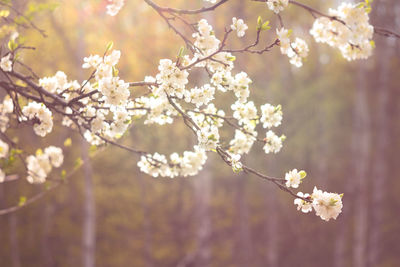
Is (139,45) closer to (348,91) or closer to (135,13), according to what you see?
(135,13)

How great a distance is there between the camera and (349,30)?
8.34 feet

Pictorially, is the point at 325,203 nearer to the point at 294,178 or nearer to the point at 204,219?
the point at 294,178

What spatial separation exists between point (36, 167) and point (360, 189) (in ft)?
25.5

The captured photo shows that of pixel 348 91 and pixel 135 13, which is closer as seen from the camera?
pixel 135 13

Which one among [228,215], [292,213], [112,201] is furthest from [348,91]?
[112,201]

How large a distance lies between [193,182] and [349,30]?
878 cm

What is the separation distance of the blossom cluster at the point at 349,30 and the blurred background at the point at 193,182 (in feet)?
19.5

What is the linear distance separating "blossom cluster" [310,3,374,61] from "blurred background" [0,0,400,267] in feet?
19.5

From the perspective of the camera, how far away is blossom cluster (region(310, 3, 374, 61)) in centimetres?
242

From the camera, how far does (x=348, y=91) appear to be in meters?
15.3

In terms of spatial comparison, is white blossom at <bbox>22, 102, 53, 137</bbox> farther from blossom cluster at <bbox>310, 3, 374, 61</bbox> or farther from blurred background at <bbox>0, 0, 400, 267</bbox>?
blurred background at <bbox>0, 0, 400, 267</bbox>

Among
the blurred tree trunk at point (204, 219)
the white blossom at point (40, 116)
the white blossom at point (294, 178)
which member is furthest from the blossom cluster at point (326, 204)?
the blurred tree trunk at point (204, 219)

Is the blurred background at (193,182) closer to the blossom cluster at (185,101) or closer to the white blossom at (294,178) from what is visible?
the blossom cluster at (185,101)

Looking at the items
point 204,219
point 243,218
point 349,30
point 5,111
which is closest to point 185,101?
point 349,30
